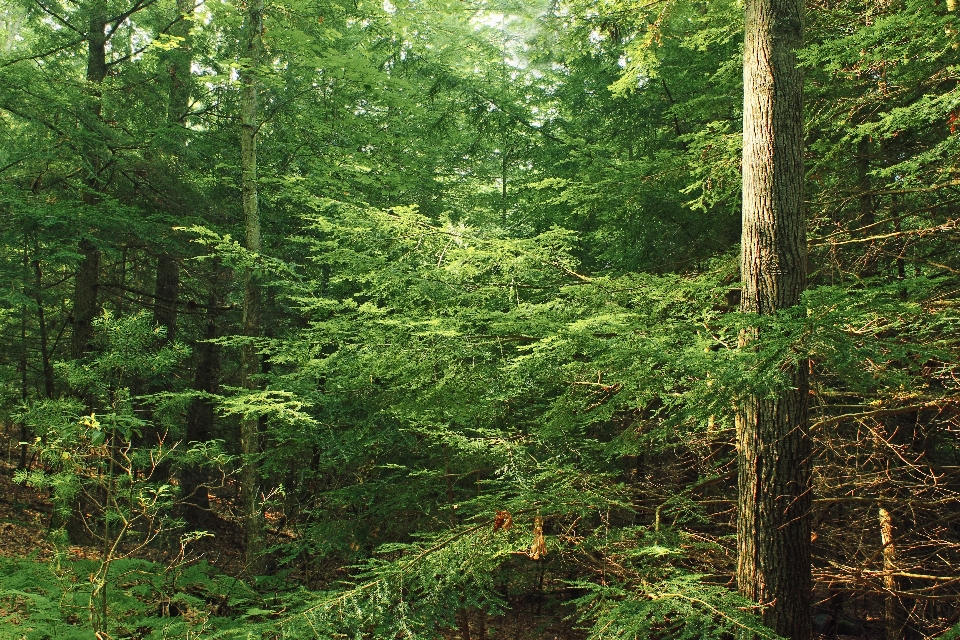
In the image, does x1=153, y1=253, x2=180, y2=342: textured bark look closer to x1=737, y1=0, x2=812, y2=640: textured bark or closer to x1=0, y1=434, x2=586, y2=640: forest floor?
x1=0, y1=434, x2=586, y2=640: forest floor

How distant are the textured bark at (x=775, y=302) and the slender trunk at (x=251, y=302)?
5859mm

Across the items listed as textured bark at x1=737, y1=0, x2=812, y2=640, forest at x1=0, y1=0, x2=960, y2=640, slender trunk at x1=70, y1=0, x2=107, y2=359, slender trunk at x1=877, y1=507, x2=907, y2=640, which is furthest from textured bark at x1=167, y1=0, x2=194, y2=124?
slender trunk at x1=877, y1=507, x2=907, y2=640

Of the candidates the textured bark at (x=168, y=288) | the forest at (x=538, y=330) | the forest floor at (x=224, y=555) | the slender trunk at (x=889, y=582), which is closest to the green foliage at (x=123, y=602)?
the forest at (x=538, y=330)

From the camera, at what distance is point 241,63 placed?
733 cm

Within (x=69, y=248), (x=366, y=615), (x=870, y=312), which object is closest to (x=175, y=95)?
(x=69, y=248)

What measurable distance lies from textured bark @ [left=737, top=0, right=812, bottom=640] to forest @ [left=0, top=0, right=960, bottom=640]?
0.02m

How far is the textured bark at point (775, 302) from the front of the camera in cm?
387

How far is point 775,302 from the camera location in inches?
155

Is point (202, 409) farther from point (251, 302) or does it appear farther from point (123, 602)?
point (123, 602)

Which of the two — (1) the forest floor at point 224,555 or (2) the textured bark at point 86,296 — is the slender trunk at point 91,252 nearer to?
(2) the textured bark at point 86,296

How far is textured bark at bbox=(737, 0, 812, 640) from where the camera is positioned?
387 cm

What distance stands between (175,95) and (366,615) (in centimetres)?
1100

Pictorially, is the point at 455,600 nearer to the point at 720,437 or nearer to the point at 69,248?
the point at 720,437

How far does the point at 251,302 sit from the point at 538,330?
5276 mm
